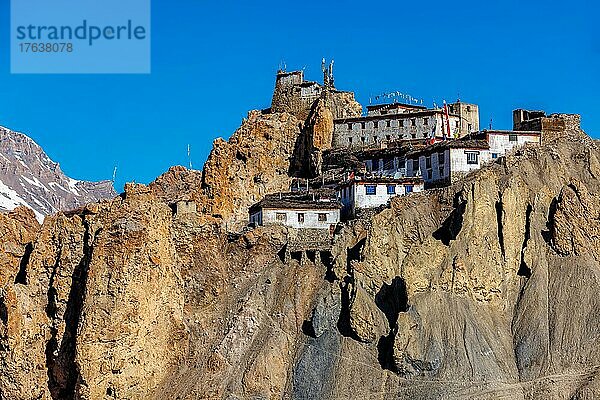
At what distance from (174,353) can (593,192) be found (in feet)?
104

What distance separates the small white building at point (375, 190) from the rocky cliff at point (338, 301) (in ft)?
13.3

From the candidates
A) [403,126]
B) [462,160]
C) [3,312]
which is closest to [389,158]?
[403,126]

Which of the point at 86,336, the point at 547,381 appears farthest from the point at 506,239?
the point at 86,336

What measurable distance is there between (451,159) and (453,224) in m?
8.27

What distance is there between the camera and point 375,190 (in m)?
89.6

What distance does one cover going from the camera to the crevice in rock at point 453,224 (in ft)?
265

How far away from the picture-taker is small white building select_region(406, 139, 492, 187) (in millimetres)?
88375

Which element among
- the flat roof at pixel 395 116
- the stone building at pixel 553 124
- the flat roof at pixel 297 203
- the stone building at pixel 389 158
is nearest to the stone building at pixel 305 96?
the flat roof at pixel 395 116

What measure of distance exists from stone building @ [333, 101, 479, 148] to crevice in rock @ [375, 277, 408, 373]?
Result: 22.7 metres

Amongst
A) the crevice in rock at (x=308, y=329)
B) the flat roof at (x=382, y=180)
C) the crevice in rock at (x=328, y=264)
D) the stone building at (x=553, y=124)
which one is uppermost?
the stone building at (x=553, y=124)

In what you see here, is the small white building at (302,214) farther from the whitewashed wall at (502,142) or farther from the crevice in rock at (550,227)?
the crevice in rock at (550,227)

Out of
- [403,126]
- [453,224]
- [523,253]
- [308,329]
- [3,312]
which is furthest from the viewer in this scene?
[403,126]

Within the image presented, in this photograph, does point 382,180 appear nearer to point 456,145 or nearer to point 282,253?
point 456,145

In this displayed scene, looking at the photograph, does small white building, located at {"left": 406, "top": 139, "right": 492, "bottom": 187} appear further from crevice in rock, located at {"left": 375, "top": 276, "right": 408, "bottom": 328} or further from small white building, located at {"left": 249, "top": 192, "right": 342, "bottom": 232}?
crevice in rock, located at {"left": 375, "top": 276, "right": 408, "bottom": 328}
